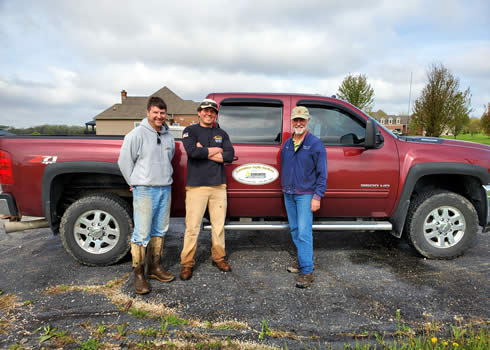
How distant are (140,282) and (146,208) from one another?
0.72 meters

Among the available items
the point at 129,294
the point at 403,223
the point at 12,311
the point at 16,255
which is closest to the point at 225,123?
the point at 129,294

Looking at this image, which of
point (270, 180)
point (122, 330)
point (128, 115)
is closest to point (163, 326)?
point (122, 330)

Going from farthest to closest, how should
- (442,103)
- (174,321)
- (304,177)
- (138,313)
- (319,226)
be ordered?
1. (442,103)
2. (319,226)
3. (304,177)
4. (138,313)
5. (174,321)

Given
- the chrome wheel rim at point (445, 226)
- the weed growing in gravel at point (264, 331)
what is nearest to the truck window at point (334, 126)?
the chrome wheel rim at point (445, 226)

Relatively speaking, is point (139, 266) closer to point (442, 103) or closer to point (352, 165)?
point (352, 165)

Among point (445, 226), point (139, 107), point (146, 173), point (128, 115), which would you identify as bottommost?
point (445, 226)

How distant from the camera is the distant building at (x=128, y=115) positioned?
43244mm

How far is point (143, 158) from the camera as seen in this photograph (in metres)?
2.87

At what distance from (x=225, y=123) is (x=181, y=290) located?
1.86m

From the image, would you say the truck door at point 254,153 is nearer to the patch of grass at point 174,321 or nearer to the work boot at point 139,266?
the work boot at point 139,266

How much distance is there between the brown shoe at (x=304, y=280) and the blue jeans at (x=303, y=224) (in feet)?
0.17

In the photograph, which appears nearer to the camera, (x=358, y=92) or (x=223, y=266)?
(x=223, y=266)

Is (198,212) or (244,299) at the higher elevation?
(198,212)

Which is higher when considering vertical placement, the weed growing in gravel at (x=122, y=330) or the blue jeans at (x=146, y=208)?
the blue jeans at (x=146, y=208)
